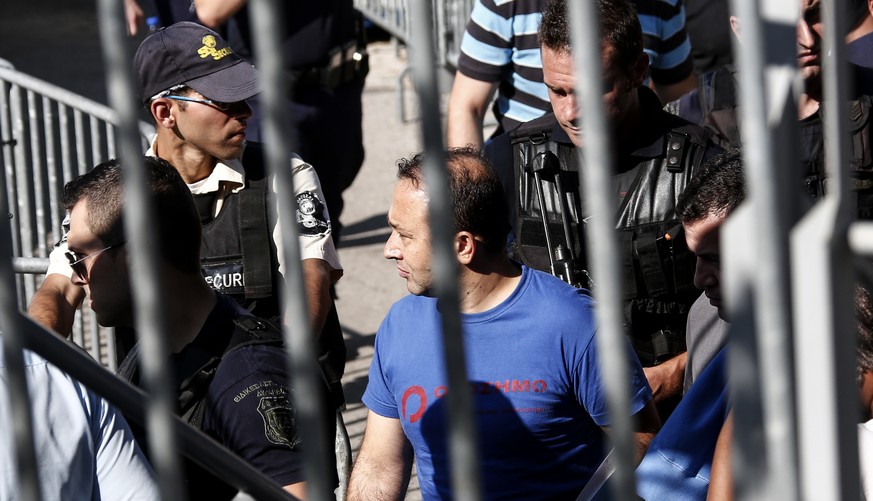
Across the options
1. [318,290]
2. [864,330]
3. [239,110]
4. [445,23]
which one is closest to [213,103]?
[239,110]

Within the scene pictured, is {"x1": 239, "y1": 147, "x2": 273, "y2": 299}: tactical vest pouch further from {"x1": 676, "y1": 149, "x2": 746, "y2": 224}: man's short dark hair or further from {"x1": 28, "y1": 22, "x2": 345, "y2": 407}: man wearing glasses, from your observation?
{"x1": 676, "y1": 149, "x2": 746, "y2": 224}: man's short dark hair

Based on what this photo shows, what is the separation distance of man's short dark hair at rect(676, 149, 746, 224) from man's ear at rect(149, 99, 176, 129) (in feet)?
5.10

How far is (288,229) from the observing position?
1102mm

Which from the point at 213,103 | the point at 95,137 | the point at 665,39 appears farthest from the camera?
the point at 95,137

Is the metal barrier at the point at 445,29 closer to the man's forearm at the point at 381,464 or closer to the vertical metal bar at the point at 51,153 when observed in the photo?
the vertical metal bar at the point at 51,153

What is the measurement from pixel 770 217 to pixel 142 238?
0.59 meters

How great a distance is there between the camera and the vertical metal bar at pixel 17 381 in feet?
3.71

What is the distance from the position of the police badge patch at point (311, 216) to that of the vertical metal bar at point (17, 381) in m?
2.23

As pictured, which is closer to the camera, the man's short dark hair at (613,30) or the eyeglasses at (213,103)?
the man's short dark hair at (613,30)

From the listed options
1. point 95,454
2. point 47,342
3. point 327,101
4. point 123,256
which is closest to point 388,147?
point 327,101

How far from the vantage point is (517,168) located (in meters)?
3.40

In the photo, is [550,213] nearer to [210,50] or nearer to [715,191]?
[715,191]

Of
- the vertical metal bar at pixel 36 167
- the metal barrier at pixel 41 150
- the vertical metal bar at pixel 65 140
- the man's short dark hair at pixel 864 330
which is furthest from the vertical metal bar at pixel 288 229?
the vertical metal bar at pixel 36 167

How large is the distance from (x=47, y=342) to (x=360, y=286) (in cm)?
539
